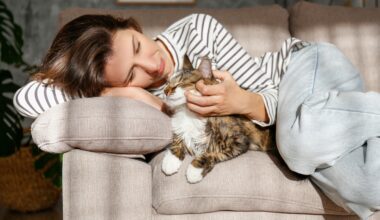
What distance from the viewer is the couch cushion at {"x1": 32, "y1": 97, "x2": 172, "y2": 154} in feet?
4.66

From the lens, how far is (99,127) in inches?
56.2

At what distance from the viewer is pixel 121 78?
1621 millimetres

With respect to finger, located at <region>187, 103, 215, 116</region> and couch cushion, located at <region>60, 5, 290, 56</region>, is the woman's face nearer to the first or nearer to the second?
Result: finger, located at <region>187, 103, 215, 116</region>

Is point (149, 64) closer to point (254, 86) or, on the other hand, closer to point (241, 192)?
point (254, 86)

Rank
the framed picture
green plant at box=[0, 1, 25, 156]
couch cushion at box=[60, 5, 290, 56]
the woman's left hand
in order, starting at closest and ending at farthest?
the woman's left hand
couch cushion at box=[60, 5, 290, 56]
green plant at box=[0, 1, 25, 156]
the framed picture

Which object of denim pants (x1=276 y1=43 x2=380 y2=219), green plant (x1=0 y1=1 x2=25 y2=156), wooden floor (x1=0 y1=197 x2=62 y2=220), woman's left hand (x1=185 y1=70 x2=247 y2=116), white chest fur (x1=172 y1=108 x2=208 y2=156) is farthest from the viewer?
wooden floor (x1=0 y1=197 x2=62 y2=220)

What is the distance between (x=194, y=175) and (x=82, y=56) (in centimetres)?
55

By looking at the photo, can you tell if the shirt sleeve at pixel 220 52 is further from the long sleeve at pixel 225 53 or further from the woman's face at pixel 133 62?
the woman's face at pixel 133 62

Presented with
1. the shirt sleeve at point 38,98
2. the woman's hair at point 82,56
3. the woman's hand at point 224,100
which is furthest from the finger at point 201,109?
the shirt sleeve at point 38,98

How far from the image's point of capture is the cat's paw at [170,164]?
58.6 inches

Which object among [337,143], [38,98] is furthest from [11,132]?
[337,143]

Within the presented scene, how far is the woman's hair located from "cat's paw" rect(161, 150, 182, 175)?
361 mm

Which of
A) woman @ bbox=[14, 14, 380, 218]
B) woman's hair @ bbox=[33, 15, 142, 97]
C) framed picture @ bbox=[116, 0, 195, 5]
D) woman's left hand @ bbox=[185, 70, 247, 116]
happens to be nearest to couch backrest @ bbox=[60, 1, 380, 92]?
woman @ bbox=[14, 14, 380, 218]

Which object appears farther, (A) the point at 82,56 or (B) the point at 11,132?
(B) the point at 11,132
